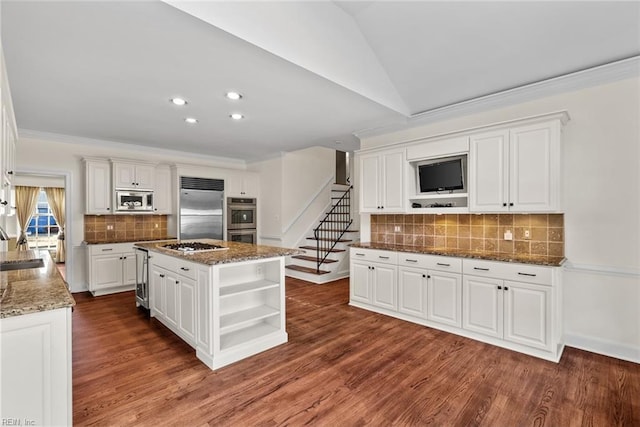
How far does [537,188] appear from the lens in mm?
3020

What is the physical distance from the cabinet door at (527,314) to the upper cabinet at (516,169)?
0.79 meters

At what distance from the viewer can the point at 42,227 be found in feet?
26.7

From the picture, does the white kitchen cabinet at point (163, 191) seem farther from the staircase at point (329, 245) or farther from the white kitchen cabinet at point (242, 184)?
the staircase at point (329, 245)

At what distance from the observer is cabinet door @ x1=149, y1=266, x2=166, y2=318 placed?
353cm

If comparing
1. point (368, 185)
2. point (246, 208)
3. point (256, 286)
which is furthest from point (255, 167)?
point (256, 286)

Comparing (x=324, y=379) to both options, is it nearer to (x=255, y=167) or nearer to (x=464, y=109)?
(x=464, y=109)

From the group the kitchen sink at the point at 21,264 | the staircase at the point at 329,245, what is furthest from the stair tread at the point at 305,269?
the kitchen sink at the point at 21,264

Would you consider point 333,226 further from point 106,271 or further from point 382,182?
point 106,271

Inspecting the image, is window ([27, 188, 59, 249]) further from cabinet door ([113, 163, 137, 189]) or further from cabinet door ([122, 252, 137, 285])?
cabinet door ([122, 252, 137, 285])

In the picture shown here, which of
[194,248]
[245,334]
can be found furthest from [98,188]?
[245,334]

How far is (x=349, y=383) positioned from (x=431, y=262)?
1731mm

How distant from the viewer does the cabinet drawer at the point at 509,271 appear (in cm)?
284

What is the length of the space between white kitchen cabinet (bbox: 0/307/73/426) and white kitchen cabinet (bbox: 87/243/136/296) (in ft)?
13.1

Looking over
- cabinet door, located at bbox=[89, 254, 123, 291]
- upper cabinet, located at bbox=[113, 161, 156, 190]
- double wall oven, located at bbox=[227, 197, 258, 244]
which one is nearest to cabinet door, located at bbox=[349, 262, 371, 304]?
double wall oven, located at bbox=[227, 197, 258, 244]
